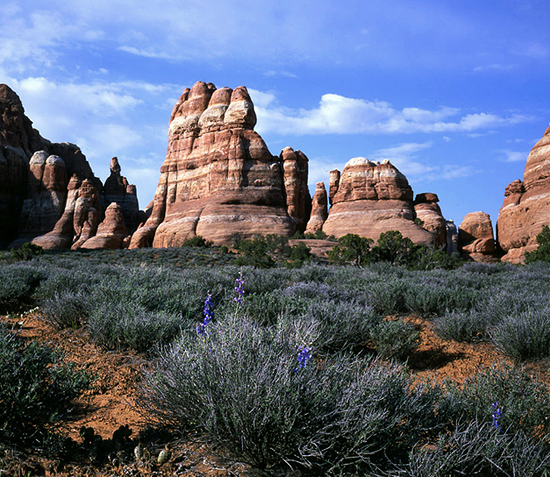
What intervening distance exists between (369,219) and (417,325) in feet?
129

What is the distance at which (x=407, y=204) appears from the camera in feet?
153

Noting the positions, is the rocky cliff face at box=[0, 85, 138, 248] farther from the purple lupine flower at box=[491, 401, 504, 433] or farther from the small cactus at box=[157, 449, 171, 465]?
the purple lupine flower at box=[491, 401, 504, 433]

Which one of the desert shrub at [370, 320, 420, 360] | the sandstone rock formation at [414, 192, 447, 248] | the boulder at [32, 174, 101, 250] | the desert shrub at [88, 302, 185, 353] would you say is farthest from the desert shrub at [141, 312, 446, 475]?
the boulder at [32, 174, 101, 250]

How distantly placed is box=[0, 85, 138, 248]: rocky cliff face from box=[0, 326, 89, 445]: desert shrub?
180ft

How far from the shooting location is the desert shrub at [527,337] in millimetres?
5195

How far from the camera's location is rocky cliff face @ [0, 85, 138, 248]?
5478 cm

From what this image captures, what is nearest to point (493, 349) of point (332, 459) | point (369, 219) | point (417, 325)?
point (417, 325)

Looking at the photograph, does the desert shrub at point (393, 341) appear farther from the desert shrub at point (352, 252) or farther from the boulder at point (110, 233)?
the boulder at point (110, 233)

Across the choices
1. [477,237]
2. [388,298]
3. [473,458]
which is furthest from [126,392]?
[477,237]

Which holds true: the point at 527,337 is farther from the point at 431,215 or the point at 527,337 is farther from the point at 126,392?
the point at 431,215

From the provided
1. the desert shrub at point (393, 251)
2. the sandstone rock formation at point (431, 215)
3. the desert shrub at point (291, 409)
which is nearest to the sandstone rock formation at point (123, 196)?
the sandstone rock formation at point (431, 215)

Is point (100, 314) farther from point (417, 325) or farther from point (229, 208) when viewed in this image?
point (229, 208)

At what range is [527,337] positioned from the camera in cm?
523

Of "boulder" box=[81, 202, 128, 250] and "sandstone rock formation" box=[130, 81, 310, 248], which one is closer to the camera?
"sandstone rock formation" box=[130, 81, 310, 248]
